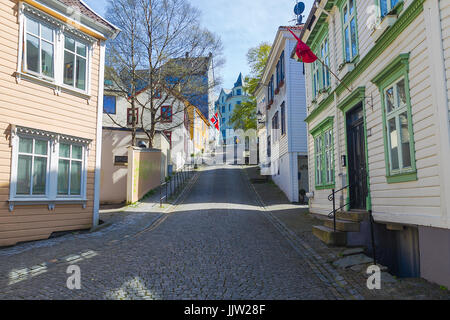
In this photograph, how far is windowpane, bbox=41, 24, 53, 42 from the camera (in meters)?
10.5

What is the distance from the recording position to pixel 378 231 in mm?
8570

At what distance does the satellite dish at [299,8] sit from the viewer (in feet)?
79.0

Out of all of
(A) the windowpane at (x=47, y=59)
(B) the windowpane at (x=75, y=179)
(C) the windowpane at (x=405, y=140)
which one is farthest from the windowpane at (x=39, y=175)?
(C) the windowpane at (x=405, y=140)

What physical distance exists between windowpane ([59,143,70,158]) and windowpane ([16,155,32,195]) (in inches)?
40.1

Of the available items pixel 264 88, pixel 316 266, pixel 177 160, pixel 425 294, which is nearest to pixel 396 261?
pixel 316 266

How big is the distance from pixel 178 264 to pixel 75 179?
19.0 ft

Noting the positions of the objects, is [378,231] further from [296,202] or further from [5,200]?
[296,202]

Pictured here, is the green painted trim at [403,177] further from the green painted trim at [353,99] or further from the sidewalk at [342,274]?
the green painted trim at [353,99]

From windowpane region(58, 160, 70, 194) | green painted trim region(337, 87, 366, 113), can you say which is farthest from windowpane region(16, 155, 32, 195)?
green painted trim region(337, 87, 366, 113)

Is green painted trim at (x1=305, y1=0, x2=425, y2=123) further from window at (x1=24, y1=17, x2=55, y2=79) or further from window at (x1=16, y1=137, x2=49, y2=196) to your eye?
window at (x1=16, y1=137, x2=49, y2=196)

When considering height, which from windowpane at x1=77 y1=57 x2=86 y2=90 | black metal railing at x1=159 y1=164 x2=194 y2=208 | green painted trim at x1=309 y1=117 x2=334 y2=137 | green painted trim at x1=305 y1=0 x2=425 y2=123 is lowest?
black metal railing at x1=159 y1=164 x2=194 y2=208

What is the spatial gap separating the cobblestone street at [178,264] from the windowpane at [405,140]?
98.1 inches

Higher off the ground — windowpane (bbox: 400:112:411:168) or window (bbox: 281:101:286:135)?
window (bbox: 281:101:286:135)
